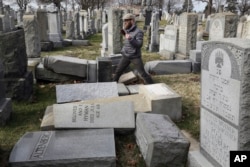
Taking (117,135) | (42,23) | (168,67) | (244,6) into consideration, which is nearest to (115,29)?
(168,67)

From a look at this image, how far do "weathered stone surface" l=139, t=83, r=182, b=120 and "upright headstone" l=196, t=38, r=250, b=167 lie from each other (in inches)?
61.2

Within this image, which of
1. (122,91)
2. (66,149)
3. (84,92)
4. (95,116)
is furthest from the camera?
(122,91)

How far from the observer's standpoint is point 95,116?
14.8 ft

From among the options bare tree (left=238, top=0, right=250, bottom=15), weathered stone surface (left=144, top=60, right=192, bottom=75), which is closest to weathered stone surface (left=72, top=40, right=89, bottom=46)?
weathered stone surface (left=144, top=60, right=192, bottom=75)

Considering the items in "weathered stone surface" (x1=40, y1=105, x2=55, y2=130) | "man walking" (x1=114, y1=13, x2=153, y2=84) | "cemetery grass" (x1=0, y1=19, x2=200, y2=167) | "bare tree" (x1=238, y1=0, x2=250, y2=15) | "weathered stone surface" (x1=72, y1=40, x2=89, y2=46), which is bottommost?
"cemetery grass" (x1=0, y1=19, x2=200, y2=167)

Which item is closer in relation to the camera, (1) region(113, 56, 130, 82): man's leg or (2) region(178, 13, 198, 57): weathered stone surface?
(1) region(113, 56, 130, 82): man's leg

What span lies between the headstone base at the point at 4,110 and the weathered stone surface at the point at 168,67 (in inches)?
189

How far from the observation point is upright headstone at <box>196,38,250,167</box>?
2705mm

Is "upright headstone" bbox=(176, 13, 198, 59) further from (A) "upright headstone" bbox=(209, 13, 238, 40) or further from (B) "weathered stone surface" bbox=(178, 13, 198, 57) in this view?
(A) "upright headstone" bbox=(209, 13, 238, 40)

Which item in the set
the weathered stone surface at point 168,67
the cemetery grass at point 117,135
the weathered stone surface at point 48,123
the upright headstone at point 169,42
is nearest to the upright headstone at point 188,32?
the upright headstone at point 169,42

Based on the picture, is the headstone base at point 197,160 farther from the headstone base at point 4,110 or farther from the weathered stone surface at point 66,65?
the weathered stone surface at point 66,65

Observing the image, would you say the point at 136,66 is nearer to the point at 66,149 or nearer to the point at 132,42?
the point at 132,42

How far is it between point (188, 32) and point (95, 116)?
712cm

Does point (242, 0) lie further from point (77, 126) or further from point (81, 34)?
point (77, 126)
